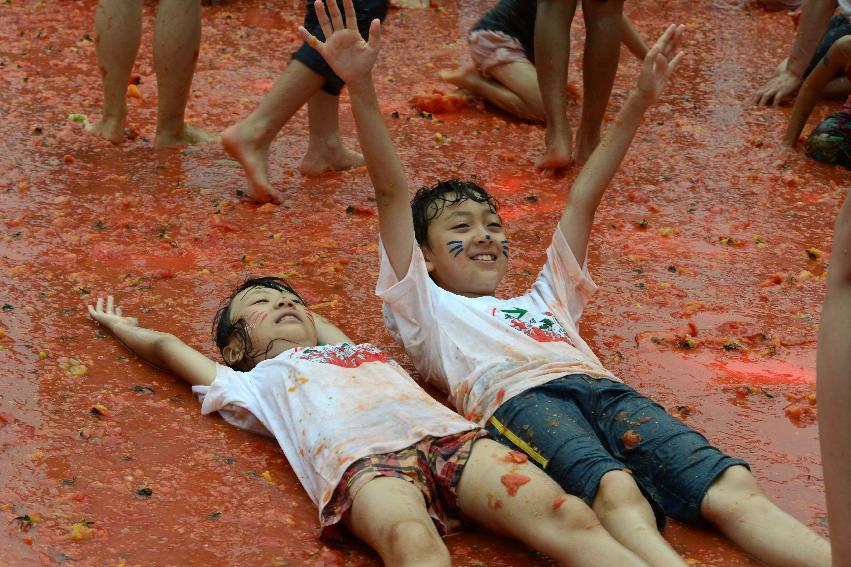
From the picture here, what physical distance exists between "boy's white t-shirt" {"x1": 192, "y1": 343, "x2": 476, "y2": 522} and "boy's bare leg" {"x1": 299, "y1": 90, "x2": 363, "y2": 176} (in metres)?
1.98

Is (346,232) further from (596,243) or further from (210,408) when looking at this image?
(210,408)

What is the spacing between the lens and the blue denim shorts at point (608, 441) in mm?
2775

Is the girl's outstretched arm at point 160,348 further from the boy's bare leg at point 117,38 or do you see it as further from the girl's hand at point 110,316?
the boy's bare leg at point 117,38

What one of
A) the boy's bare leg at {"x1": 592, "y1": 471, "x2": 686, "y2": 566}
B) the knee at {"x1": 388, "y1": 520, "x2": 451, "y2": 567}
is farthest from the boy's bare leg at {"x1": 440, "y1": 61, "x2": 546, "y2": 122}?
the knee at {"x1": 388, "y1": 520, "x2": 451, "y2": 567}

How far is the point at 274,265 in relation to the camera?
4207mm

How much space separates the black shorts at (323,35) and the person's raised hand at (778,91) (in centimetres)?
249

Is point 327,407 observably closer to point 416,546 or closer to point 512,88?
point 416,546

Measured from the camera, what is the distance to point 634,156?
5.54 metres

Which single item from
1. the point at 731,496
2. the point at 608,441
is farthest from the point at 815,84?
the point at 731,496

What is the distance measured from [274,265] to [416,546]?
1929mm

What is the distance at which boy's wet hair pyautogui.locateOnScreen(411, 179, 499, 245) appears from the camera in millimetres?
3506

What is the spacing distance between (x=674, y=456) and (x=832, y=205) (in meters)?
2.56

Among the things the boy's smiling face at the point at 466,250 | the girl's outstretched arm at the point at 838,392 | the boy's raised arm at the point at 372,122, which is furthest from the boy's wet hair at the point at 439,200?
the girl's outstretched arm at the point at 838,392

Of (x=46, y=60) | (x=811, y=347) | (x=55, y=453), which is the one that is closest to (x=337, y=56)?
(x=55, y=453)
